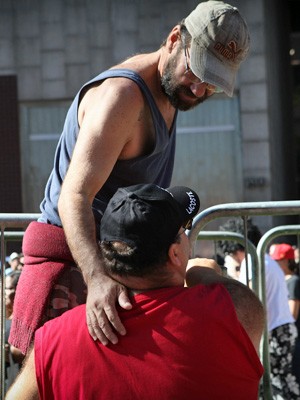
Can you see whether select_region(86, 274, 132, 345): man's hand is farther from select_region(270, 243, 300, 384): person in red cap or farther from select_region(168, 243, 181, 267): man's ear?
select_region(270, 243, 300, 384): person in red cap

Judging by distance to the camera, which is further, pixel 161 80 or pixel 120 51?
pixel 120 51

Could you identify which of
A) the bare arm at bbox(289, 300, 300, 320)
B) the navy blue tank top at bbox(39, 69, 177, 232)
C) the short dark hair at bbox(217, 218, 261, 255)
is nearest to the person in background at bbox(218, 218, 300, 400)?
the short dark hair at bbox(217, 218, 261, 255)

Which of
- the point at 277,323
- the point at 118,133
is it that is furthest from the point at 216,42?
the point at 277,323

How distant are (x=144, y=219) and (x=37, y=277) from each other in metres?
1.01

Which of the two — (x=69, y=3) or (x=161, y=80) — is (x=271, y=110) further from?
(x=161, y=80)

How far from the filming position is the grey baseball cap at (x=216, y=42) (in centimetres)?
349

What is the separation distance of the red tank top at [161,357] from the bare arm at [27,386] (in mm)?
22

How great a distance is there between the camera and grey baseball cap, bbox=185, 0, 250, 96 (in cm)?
349

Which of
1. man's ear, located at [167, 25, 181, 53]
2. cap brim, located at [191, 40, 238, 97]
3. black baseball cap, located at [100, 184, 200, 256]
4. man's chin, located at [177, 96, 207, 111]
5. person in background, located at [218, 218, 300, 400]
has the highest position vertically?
man's ear, located at [167, 25, 181, 53]

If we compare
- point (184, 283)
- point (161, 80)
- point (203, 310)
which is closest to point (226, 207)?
point (161, 80)

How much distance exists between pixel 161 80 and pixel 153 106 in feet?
0.38

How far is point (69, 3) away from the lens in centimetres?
1359

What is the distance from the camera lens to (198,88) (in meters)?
3.57

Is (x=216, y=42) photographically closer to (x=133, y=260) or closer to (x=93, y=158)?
(x=93, y=158)
